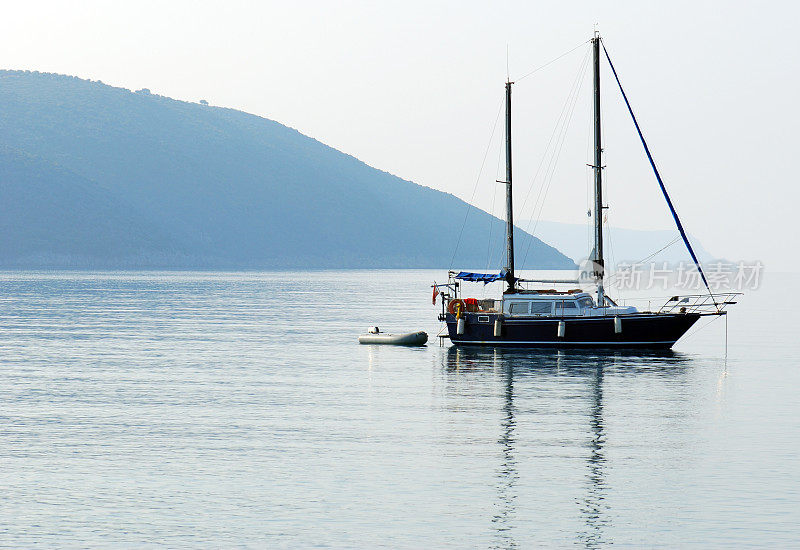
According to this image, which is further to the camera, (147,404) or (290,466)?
(147,404)

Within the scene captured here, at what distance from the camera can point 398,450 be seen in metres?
32.7

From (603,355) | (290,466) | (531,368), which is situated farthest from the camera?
(603,355)

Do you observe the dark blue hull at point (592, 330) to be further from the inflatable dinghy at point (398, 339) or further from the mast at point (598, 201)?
the inflatable dinghy at point (398, 339)

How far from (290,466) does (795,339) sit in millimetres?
66180

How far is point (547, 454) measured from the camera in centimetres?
3172

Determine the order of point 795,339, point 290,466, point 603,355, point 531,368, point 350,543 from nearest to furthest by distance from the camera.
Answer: point 350,543, point 290,466, point 531,368, point 603,355, point 795,339

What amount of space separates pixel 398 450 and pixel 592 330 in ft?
116

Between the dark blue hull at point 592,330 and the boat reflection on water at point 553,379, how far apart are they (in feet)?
2.16

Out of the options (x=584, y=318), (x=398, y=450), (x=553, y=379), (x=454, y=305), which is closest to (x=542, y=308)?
(x=584, y=318)

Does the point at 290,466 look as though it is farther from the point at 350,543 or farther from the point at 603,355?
the point at 603,355

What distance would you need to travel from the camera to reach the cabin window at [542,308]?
217 ft

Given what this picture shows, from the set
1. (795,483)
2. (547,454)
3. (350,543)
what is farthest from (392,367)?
(350,543)

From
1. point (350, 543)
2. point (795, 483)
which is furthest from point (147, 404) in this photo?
point (795, 483)

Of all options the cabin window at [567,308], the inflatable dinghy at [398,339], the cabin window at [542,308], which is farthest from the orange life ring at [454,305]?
the inflatable dinghy at [398,339]
